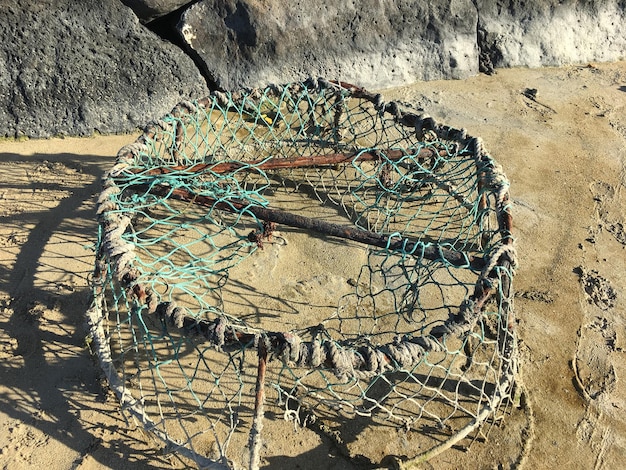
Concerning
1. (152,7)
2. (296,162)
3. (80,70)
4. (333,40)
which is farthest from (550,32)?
(80,70)

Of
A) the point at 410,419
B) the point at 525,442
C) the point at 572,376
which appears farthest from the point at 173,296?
the point at 572,376

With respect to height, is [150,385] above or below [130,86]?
below

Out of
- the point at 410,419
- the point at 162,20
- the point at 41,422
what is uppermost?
the point at 162,20

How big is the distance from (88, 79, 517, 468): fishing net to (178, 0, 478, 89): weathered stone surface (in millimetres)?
1450

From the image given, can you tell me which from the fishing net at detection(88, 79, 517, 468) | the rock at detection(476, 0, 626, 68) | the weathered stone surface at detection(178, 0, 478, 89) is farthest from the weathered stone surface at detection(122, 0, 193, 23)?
the rock at detection(476, 0, 626, 68)

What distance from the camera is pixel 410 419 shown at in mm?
3043

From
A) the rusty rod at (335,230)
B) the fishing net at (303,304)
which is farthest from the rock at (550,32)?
the rusty rod at (335,230)

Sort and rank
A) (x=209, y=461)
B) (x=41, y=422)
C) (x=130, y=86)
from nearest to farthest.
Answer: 1. (x=209, y=461)
2. (x=41, y=422)
3. (x=130, y=86)

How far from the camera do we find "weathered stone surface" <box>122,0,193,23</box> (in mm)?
5297

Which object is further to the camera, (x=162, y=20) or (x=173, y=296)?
(x=162, y=20)

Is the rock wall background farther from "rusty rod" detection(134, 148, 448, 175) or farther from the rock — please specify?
"rusty rod" detection(134, 148, 448, 175)

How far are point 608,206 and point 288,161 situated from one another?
9.58 feet

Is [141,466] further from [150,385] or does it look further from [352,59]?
[352,59]

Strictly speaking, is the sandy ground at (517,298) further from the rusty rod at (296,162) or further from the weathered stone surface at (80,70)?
the rusty rod at (296,162)
